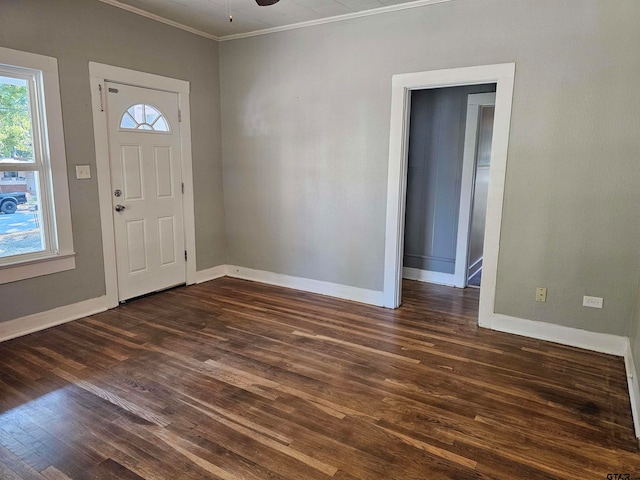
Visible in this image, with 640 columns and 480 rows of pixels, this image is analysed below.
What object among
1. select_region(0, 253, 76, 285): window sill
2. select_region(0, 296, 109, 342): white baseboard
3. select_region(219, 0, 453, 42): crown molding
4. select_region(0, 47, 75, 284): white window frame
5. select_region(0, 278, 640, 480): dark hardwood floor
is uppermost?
select_region(219, 0, 453, 42): crown molding

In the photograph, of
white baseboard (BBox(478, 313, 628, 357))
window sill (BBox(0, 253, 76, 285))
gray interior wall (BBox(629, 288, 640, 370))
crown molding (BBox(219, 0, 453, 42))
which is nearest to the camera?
gray interior wall (BBox(629, 288, 640, 370))

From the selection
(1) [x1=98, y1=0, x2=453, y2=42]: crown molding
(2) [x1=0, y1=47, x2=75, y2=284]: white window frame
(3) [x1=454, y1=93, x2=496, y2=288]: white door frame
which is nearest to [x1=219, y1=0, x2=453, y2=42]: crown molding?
(1) [x1=98, y1=0, x2=453, y2=42]: crown molding

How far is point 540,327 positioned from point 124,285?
3776mm

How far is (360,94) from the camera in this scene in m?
3.96

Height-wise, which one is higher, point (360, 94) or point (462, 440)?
point (360, 94)

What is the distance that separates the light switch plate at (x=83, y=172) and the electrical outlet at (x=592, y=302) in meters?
4.21

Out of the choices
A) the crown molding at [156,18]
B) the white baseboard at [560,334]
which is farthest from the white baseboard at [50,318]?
the white baseboard at [560,334]

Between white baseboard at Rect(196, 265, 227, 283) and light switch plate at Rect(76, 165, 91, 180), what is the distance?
5.39 ft

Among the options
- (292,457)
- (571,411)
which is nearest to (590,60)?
(571,411)

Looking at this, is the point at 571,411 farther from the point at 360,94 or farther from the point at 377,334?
the point at 360,94

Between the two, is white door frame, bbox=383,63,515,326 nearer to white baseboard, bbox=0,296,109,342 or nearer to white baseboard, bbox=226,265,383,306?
white baseboard, bbox=226,265,383,306

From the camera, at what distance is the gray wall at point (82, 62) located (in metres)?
3.25

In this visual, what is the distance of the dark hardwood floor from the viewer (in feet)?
6.50

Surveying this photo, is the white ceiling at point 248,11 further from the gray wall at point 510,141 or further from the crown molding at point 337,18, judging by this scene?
the gray wall at point 510,141
